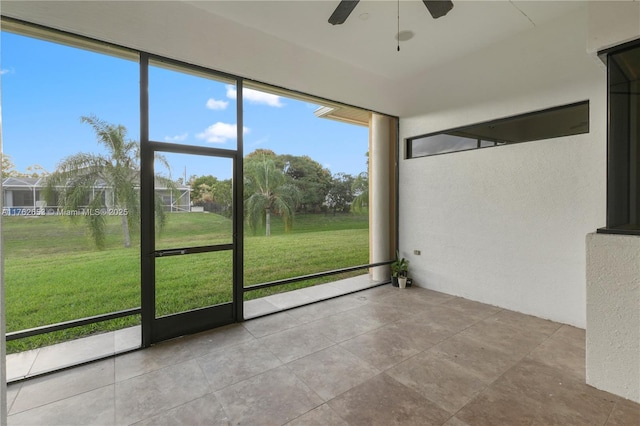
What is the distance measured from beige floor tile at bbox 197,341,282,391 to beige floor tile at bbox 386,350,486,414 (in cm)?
112

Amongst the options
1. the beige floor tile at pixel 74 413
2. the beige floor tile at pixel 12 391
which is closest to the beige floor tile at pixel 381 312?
the beige floor tile at pixel 74 413

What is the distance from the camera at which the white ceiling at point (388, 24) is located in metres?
3.19

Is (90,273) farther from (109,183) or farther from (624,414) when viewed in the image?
(624,414)

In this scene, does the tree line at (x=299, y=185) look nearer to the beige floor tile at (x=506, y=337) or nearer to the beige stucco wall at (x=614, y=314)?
the beige floor tile at (x=506, y=337)

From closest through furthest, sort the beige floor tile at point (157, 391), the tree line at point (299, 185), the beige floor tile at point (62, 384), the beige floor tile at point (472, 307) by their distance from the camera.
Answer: the beige floor tile at point (157, 391)
the beige floor tile at point (62, 384)
the beige floor tile at point (472, 307)
the tree line at point (299, 185)

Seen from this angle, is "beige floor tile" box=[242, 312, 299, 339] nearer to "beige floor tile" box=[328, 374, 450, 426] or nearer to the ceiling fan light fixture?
"beige floor tile" box=[328, 374, 450, 426]

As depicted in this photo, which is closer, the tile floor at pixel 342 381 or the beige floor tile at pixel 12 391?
the tile floor at pixel 342 381

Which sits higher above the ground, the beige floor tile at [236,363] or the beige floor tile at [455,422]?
the beige floor tile at [236,363]

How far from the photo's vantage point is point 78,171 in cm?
316

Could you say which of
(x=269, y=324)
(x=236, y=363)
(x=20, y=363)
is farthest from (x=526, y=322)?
(x=20, y=363)

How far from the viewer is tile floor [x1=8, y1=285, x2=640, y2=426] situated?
2.04m

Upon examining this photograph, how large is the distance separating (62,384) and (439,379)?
3.09 metres

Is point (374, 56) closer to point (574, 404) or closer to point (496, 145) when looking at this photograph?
point (496, 145)

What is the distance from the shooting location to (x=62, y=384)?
240 centimetres
